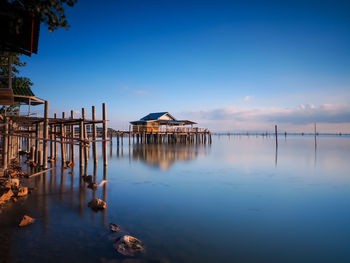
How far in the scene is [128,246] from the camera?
5574mm

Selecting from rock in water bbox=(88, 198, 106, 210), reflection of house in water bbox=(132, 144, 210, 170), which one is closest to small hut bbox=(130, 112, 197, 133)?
reflection of house in water bbox=(132, 144, 210, 170)

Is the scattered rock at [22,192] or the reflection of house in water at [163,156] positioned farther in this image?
the reflection of house in water at [163,156]

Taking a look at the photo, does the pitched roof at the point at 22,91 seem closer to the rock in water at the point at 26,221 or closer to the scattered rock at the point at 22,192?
the scattered rock at the point at 22,192

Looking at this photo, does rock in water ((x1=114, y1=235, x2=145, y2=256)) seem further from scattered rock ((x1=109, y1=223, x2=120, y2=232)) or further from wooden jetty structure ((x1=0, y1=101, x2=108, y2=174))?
wooden jetty structure ((x1=0, y1=101, x2=108, y2=174))

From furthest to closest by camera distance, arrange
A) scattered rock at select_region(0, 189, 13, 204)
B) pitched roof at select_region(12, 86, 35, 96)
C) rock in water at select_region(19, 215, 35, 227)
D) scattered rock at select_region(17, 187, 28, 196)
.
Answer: pitched roof at select_region(12, 86, 35, 96), scattered rock at select_region(17, 187, 28, 196), scattered rock at select_region(0, 189, 13, 204), rock in water at select_region(19, 215, 35, 227)

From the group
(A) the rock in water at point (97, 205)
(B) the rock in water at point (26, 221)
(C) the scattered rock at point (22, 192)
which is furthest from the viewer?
(C) the scattered rock at point (22, 192)

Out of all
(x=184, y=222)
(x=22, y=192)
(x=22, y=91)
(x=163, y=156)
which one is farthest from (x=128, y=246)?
(x=163, y=156)

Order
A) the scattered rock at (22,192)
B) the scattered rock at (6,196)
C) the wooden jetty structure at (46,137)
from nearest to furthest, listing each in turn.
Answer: the scattered rock at (6,196), the scattered rock at (22,192), the wooden jetty structure at (46,137)

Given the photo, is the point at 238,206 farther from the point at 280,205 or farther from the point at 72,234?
the point at 72,234

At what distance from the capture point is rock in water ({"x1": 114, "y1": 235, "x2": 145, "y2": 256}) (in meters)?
5.46

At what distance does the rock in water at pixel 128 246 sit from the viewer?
5.46 meters

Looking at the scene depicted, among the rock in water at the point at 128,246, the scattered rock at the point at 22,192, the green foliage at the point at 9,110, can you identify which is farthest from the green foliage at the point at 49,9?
the green foliage at the point at 9,110

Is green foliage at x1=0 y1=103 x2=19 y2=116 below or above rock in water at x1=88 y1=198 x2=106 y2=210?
above

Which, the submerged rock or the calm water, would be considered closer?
the calm water
